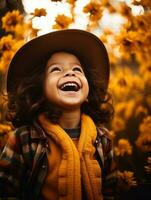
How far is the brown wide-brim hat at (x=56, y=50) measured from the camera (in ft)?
5.68

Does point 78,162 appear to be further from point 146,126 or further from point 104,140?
point 146,126

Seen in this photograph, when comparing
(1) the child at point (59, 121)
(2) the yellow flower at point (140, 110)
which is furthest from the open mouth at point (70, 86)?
(2) the yellow flower at point (140, 110)

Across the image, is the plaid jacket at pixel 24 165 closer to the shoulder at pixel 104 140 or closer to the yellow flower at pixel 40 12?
the shoulder at pixel 104 140

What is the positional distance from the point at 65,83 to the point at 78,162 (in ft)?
0.97

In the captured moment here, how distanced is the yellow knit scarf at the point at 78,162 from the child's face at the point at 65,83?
9 centimetres

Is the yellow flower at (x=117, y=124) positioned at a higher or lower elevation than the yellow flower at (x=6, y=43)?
lower

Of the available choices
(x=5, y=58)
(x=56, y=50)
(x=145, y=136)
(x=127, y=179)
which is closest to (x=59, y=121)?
(x=56, y=50)

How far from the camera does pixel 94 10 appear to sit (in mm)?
2115

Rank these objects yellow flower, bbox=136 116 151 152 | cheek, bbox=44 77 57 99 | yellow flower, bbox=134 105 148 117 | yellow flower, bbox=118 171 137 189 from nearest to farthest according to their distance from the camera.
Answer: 1. cheek, bbox=44 77 57 99
2. yellow flower, bbox=118 171 137 189
3. yellow flower, bbox=136 116 151 152
4. yellow flower, bbox=134 105 148 117

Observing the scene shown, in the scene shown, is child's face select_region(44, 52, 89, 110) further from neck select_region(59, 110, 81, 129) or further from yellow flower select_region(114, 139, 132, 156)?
yellow flower select_region(114, 139, 132, 156)

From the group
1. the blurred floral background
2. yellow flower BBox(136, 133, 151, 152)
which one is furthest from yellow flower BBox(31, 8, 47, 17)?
yellow flower BBox(136, 133, 151, 152)

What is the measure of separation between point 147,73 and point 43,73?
74 cm

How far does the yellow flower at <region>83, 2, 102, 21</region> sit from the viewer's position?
2.10 metres

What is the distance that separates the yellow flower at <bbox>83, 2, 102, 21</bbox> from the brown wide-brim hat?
35 cm
